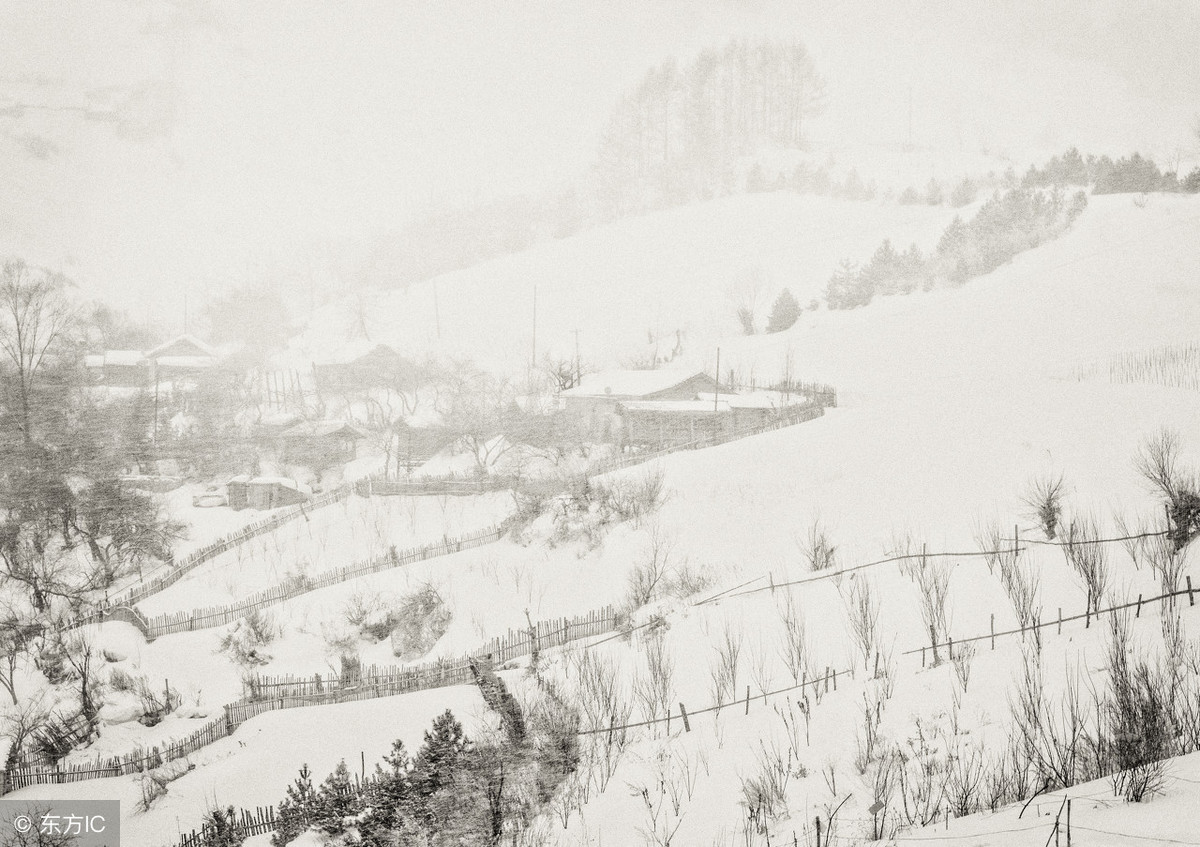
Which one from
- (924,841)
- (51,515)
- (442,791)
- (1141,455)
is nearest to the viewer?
(924,841)

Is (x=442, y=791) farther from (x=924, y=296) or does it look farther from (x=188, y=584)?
(x=924, y=296)

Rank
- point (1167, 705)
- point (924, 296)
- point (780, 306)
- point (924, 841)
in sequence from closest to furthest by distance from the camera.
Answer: point (924, 841), point (1167, 705), point (924, 296), point (780, 306)

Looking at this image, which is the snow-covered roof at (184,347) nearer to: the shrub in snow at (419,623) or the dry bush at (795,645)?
the shrub in snow at (419,623)

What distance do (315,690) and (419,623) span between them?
2.79m

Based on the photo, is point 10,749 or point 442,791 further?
point 10,749

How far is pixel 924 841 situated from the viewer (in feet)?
12.3

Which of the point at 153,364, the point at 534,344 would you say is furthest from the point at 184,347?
the point at 534,344

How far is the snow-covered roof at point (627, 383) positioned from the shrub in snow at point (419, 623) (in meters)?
9.22

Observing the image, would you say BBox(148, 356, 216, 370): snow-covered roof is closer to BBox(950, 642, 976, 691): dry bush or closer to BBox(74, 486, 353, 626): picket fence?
BBox(74, 486, 353, 626): picket fence

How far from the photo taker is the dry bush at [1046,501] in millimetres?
9008

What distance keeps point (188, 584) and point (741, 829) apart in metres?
15.4

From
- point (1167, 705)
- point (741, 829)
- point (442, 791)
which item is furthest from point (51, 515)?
point (1167, 705)

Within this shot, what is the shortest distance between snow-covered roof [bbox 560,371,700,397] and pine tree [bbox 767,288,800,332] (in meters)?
3.72

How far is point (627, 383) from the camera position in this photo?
22.1m
